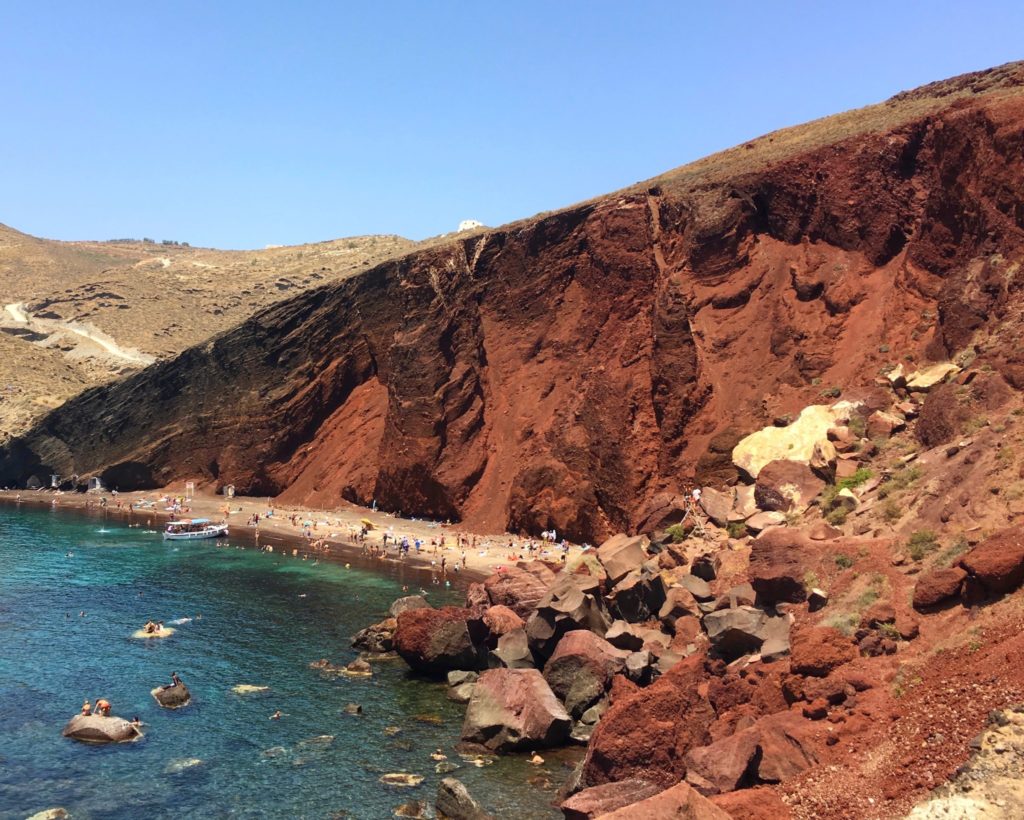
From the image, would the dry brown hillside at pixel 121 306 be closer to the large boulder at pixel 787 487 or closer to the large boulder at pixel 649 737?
the large boulder at pixel 787 487

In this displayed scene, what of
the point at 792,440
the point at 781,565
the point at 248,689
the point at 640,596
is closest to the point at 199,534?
the point at 248,689

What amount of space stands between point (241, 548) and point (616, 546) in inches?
1543

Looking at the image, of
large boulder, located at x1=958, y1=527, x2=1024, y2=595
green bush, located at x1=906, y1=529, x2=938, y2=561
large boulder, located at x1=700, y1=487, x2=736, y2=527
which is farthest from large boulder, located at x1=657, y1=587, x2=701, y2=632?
large boulder, located at x1=958, y1=527, x2=1024, y2=595

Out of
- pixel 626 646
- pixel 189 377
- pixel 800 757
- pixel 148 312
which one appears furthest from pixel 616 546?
pixel 148 312

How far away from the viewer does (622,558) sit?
3319 centimetres

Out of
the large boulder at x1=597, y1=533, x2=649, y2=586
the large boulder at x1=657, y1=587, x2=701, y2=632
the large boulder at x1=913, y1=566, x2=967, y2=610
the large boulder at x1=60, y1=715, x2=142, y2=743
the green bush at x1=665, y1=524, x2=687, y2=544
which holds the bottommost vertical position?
the large boulder at x1=60, y1=715, x2=142, y2=743

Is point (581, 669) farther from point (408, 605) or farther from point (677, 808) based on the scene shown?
point (677, 808)

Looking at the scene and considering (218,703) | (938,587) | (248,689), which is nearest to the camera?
(938,587)

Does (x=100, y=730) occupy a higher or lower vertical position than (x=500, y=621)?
lower

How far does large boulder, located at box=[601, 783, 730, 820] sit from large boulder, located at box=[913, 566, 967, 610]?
876 centimetres

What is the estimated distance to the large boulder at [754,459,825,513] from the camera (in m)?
31.6

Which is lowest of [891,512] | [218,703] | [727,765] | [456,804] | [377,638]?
[377,638]

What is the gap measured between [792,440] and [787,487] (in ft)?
17.7

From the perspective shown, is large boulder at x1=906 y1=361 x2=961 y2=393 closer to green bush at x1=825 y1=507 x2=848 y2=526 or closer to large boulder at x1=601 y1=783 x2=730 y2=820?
green bush at x1=825 y1=507 x2=848 y2=526
